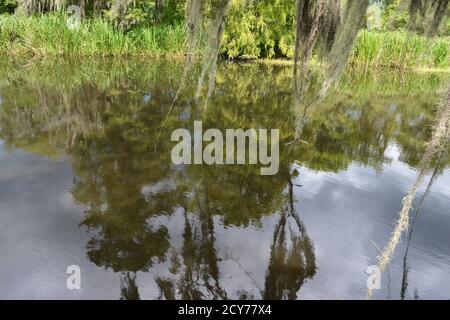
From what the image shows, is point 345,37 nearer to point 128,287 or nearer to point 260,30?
point 128,287

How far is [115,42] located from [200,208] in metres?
13.5

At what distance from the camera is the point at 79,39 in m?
15.5

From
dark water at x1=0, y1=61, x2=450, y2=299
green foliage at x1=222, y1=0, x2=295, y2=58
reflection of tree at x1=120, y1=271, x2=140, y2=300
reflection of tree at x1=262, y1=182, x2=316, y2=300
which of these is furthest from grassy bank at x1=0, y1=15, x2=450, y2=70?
reflection of tree at x1=120, y1=271, x2=140, y2=300

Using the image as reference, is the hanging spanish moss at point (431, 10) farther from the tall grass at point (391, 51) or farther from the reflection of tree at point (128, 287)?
the tall grass at point (391, 51)

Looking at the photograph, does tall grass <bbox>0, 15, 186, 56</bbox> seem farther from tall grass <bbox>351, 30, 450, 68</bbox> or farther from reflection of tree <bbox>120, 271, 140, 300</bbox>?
reflection of tree <bbox>120, 271, 140, 300</bbox>

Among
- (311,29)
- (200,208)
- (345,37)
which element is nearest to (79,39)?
(200,208)

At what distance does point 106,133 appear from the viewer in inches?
279

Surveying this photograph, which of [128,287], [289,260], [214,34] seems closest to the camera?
[128,287]

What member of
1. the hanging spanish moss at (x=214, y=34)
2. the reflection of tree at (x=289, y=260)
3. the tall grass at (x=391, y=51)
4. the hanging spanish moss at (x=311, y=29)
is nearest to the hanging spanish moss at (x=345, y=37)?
the hanging spanish moss at (x=311, y=29)

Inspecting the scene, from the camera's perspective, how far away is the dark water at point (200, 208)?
348 centimetres
